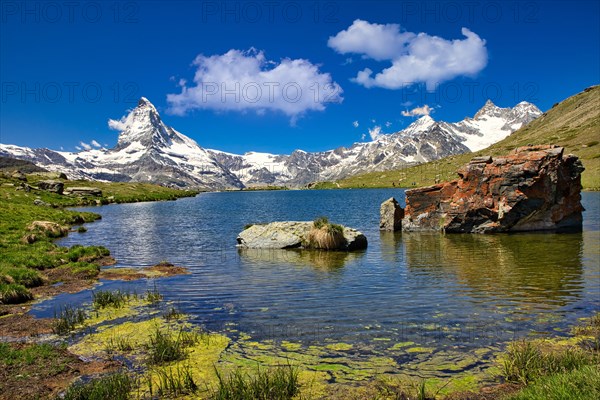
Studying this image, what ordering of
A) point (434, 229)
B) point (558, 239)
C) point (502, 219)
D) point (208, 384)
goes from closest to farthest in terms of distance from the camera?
point (208, 384) → point (558, 239) → point (502, 219) → point (434, 229)

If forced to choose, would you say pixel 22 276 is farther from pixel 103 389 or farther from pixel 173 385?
pixel 173 385

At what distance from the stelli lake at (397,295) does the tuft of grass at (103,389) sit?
5566 mm

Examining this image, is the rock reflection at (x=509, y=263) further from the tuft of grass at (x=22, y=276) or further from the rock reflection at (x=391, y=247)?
the tuft of grass at (x=22, y=276)

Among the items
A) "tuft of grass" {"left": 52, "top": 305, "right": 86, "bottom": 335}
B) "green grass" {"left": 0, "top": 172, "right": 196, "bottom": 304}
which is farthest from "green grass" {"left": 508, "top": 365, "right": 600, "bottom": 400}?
"green grass" {"left": 0, "top": 172, "right": 196, "bottom": 304}

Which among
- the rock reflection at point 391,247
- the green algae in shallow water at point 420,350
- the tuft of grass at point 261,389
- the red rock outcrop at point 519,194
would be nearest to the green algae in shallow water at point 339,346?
the green algae in shallow water at point 420,350

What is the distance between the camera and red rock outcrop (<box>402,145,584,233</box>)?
1850 inches

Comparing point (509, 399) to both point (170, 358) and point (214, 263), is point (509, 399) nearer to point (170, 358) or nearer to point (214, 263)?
point (170, 358)

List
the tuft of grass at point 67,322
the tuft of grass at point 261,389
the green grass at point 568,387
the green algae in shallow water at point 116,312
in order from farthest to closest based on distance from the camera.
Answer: the green algae in shallow water at point 116,312 → the tuft of grass at point 67,322 → the tuft of grass at point 261,389 → the green grass at point 568,387

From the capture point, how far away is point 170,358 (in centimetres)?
1423

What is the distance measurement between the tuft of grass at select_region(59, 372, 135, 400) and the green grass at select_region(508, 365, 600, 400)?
10.5m

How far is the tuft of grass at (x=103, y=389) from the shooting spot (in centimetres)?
1099

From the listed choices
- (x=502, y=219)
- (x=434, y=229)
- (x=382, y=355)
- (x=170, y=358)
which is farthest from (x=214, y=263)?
(x=502, y=219)

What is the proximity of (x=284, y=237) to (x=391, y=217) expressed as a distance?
20112mm

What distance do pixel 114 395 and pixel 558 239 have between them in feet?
145
